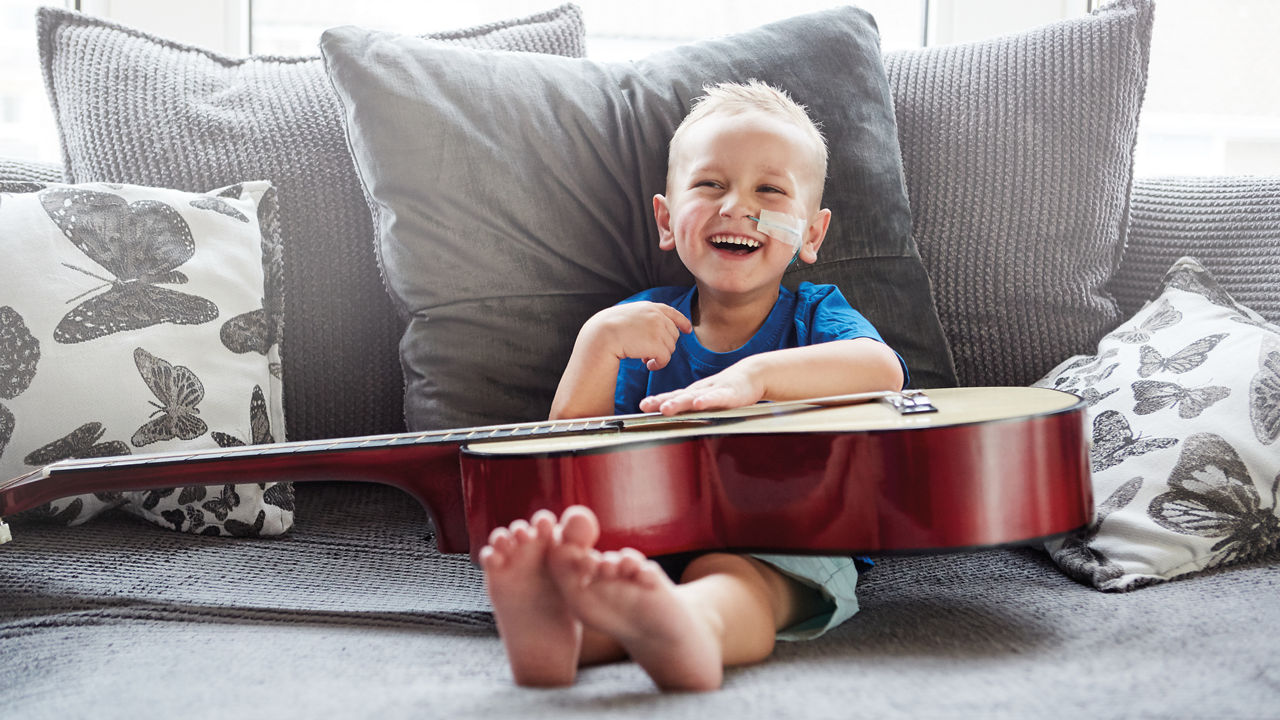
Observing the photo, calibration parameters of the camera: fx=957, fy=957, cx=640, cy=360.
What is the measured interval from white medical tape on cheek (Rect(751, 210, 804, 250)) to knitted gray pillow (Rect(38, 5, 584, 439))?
58 cm

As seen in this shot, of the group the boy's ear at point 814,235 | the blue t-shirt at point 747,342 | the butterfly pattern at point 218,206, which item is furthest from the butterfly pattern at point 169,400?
the boy's ear at point 814,235

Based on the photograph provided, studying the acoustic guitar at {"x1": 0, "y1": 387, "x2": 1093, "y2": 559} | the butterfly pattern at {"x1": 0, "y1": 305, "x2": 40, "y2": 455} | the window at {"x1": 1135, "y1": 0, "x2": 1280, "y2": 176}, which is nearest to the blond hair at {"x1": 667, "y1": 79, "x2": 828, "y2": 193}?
the acoustic guitar at {"x1": 0, "y1": 387, "x2": 1093, "y2": 559}

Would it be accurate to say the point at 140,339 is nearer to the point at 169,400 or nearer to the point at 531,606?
the point at 169,400

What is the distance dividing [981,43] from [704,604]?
1.08 m

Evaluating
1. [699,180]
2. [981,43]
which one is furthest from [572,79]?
[981,43]

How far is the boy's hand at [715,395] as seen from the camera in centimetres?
98

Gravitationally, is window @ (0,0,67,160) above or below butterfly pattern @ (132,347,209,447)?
above

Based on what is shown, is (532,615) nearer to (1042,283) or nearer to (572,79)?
(572,79)

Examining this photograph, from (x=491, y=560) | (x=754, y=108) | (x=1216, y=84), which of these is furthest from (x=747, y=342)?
(x=1216, y=84)

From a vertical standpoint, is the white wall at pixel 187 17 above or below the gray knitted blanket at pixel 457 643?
above

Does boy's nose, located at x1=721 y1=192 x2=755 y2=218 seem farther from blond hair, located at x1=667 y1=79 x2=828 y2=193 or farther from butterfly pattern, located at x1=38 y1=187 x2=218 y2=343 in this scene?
butterfly pattern, located at x1=38 y1=187 x2=218 y2=343

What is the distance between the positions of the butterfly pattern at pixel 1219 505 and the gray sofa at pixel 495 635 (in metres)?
0.03

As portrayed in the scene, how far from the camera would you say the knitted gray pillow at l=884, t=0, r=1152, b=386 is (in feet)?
4.58

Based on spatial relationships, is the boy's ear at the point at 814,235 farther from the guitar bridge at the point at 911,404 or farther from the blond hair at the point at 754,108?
the guitar bridge at the point at 911,404
